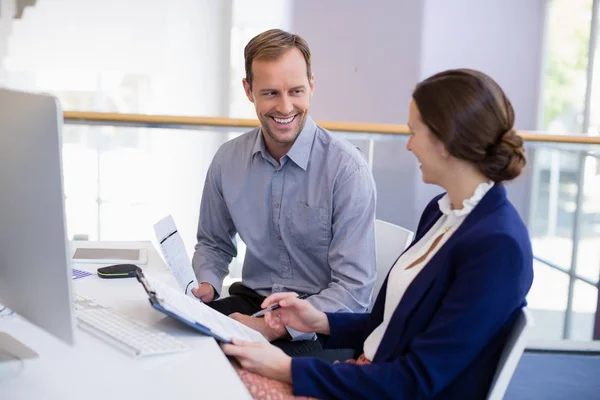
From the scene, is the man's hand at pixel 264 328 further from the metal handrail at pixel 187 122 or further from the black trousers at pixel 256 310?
the metal handrail at pixel 187 122

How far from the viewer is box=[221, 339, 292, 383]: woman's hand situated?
1315 millimetres

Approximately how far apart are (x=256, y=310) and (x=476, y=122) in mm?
962

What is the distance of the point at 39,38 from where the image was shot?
6.88 metres

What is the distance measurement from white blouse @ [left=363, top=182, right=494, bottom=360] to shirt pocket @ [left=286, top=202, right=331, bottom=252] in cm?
45

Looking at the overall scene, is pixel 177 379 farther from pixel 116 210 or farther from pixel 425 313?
pixel 116 210

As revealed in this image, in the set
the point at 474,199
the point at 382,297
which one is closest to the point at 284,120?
the point at 382,297

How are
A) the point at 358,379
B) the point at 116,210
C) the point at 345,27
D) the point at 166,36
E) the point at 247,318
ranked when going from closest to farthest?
1. the point at 358,379
2. the point at 247,318
3. the point at 116,210
4. the point at 345,27
5. the point at 166,36

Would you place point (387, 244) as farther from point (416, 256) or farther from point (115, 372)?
point (115, 372)

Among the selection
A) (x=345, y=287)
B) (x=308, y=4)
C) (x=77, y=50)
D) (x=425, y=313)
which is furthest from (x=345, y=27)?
(x=425, y=313)

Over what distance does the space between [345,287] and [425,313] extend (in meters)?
0.53

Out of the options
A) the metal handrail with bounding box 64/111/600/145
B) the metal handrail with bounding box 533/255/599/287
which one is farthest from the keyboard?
the metal handrail with bounding box 533/255/599/287

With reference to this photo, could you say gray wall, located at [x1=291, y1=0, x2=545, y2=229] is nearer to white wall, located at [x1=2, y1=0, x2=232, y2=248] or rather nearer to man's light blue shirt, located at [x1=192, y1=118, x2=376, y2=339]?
white wall, located at [x1=2, y1=0, x2=232, y2=248]

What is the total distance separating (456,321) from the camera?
124 cm

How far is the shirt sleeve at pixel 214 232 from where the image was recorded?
2.12m
